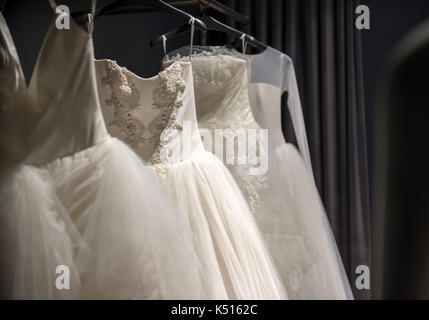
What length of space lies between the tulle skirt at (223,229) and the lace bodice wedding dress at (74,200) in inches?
5.2

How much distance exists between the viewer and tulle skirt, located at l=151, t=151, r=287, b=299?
780mm

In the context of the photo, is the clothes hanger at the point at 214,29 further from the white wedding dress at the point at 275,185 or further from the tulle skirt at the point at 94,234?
the tulle skirt at the point at 94,234

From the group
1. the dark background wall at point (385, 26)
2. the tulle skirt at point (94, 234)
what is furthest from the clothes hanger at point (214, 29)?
the tulle skirt at point (94, 234)

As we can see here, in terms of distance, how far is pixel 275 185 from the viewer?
1191 mm

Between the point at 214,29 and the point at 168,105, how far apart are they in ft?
1.15

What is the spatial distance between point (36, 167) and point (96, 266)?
163 mm

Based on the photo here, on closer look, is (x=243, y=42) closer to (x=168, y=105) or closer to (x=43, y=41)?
(x=168, y=105)

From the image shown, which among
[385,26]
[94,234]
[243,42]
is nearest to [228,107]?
[243,42]

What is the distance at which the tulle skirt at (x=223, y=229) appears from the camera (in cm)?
78

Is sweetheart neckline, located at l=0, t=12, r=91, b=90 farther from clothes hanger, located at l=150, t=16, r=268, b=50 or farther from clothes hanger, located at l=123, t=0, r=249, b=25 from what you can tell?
clothes hanger, located at l=123, t=0, r=249, b=25

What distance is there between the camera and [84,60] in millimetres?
679

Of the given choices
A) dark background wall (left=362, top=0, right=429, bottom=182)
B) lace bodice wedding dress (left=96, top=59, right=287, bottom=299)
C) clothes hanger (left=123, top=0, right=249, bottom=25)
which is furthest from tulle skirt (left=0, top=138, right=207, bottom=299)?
clothes hanger (left=123, top=0, right=249, bottom=25)

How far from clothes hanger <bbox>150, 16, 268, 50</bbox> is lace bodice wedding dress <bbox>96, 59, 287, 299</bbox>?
0.12 metres
